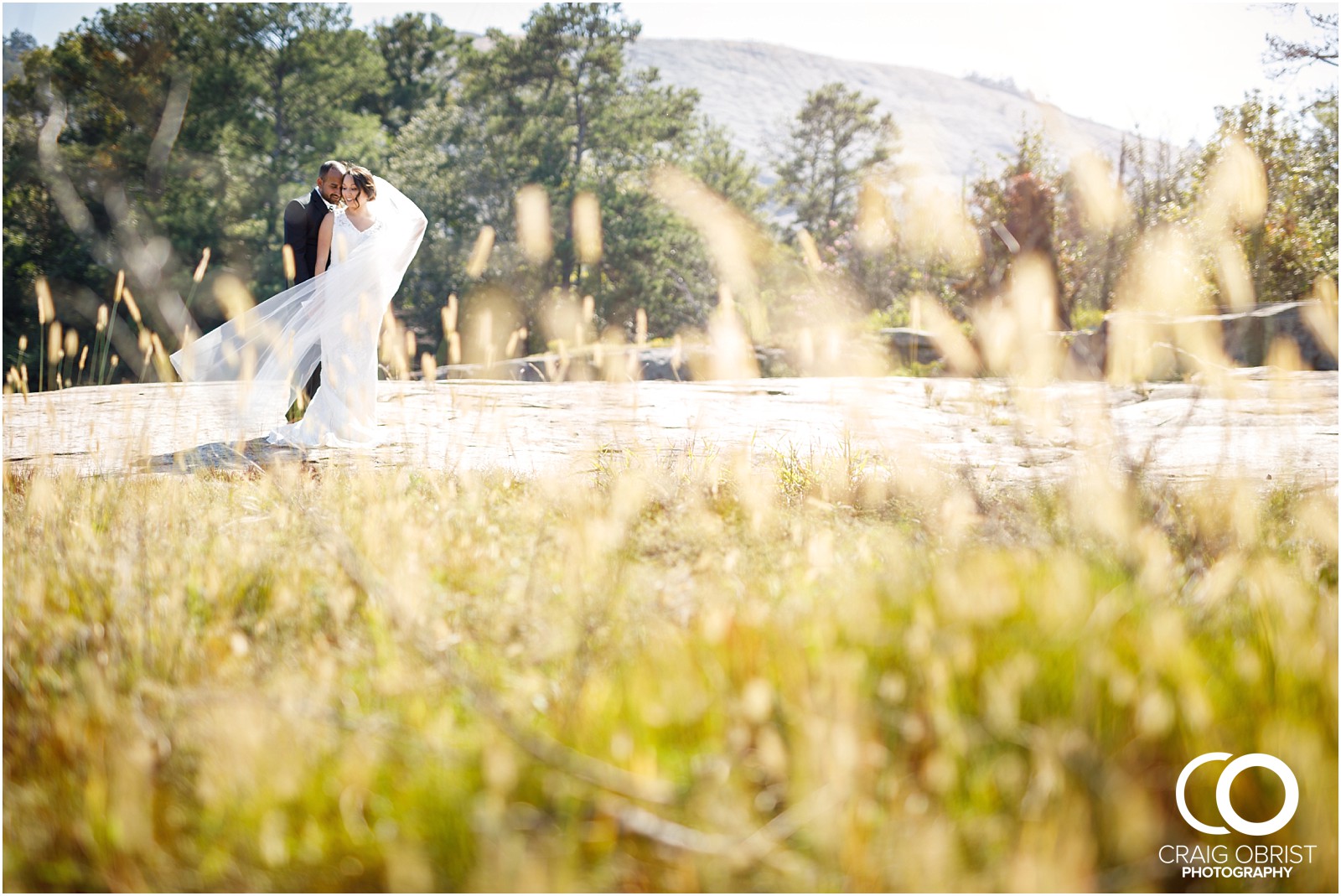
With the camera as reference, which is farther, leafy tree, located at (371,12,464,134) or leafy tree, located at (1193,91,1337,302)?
leafy tree, located at (371,12,464,134)

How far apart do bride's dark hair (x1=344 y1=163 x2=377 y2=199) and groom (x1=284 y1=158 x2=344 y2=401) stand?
59 mm

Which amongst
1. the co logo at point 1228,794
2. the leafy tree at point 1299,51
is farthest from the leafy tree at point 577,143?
the co logo at point 1228,794

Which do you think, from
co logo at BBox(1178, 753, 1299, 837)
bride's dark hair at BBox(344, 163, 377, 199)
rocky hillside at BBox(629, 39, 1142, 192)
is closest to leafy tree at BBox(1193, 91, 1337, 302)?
bride's dark hair at BBox(344, 163, 377, 199)

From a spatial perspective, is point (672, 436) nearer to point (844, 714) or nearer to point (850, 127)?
point (844, 714)

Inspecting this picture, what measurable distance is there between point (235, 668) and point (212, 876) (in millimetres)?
711

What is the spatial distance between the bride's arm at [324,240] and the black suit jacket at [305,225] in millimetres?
46

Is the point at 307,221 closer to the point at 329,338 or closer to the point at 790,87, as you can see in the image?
the point at 329,338

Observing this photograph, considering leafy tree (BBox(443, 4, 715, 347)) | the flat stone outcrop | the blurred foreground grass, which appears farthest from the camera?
leafy tree (BBox(443, 4, 715, 347))

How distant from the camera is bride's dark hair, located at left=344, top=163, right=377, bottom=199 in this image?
550cm

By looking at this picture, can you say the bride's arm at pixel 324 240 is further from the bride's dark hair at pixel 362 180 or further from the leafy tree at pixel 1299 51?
the leafy tree at pixel 1299 51

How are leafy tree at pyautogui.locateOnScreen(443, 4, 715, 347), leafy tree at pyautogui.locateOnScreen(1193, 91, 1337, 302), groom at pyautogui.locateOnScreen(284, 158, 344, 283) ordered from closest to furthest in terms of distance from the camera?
groom at pyautogui.locateOnScreen(284, 158, 344, 283)
leafy tree at pyautogui.locateOnScreen(1193, 91, 1337, 302)
leafy tree at pyautogui.locateOnScreen(443, 4, 715, 347)

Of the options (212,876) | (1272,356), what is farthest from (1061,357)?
(212,876)

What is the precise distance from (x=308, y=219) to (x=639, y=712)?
5.33 meters

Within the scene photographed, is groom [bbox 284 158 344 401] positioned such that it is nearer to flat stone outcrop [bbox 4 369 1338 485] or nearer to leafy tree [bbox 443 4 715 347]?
flat stone outcrop [bbox 4 369 1338 485]
